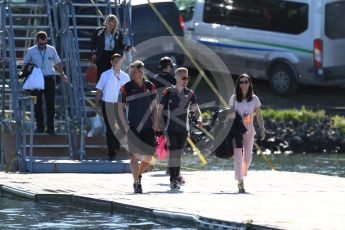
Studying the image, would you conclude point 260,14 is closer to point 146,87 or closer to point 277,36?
point 277,36

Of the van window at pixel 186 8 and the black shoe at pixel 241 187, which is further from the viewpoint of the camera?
the van window at pixel 186 8

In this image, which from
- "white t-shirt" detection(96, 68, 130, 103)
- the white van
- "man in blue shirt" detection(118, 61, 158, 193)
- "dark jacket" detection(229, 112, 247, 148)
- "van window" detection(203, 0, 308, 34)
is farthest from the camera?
"van window" detection(203, 0, 308, 34)

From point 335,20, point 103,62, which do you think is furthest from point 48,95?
point 335,20

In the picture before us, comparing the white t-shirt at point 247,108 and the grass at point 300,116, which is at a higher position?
the white t-shirt at point 247,108

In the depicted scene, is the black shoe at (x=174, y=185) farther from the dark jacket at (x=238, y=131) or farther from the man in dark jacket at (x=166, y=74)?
the man in dark jacket at (x=166, y=74)

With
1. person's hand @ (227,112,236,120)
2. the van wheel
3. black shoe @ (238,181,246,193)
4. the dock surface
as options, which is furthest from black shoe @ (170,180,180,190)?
the van wheel

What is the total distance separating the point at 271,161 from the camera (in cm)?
2608

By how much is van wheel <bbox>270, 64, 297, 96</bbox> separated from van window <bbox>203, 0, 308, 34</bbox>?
3.01 feet

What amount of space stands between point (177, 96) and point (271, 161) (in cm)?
992

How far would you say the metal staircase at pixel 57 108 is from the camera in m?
19.7

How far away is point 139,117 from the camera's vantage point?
1611 cm

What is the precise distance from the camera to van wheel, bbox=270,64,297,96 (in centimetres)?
3086

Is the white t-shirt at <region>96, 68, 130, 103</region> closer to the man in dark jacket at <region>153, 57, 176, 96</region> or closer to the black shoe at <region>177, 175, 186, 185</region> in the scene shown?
the man in dark jacket at <region>153, 57, 176, 96</region>

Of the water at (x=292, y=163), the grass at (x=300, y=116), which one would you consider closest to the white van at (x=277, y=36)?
the grass at (x=300, y=116)
